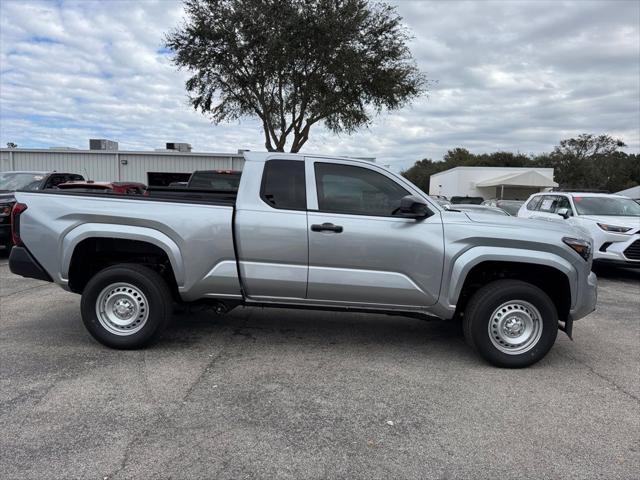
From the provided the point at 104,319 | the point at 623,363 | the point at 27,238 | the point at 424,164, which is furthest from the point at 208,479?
the point at 424,164

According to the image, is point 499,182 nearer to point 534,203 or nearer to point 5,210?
point 534,203

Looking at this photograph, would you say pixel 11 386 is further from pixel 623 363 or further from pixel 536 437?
pixel 623 363

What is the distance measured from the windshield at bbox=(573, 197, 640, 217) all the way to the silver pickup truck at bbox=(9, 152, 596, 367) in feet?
21.9

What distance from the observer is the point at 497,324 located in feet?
15.1

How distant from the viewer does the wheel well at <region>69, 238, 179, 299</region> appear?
4.77 meters

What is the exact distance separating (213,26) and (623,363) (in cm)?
1737

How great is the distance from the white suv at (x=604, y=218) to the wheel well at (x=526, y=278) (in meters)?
5.45

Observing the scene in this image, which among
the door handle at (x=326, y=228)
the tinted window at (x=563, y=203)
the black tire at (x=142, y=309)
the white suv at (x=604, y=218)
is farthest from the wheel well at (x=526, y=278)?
the tinted window at (x=563, y=203)

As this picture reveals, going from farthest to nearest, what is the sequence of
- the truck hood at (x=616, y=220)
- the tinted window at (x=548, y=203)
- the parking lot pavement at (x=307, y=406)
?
the tinted window at (x=548, y=203)
the truck hood at (x=616, y=220)
the parking lot pavement at (x=307, y=406)

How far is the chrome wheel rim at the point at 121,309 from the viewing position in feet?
15.4

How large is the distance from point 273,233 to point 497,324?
2298 millimetres

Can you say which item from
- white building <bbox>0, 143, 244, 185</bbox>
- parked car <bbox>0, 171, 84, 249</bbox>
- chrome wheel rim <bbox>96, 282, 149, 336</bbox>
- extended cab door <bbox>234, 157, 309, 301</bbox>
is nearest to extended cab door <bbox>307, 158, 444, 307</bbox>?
extended cab door <bbox>234, 157, 309, 301</bbox>

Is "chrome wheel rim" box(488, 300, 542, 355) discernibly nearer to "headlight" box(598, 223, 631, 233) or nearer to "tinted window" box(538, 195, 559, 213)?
"headlight" box(598, 223, 631, 233)

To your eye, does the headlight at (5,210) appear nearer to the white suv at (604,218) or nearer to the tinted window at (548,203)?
the white suv at (604,218)
